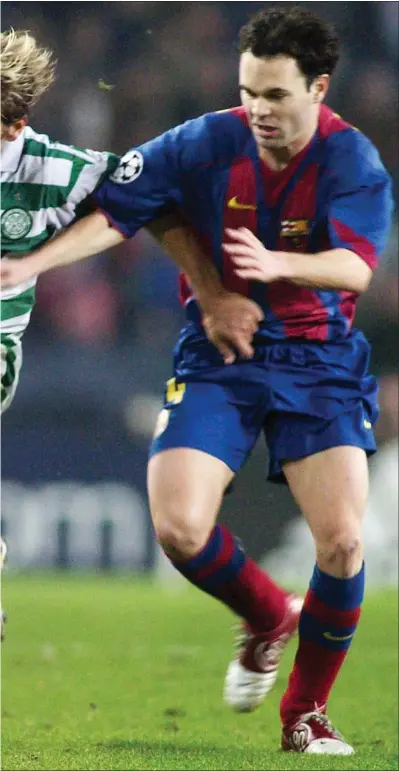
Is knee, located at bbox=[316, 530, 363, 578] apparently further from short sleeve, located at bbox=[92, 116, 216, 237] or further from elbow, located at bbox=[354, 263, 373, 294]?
short sleeve, located at bbox=[92, 116, 216, 237]

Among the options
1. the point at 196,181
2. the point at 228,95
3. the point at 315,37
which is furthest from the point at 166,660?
the point at 228,95

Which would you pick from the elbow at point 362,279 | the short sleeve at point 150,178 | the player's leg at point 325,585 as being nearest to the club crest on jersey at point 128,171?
the short sleeve at point 150,178

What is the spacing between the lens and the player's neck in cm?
402

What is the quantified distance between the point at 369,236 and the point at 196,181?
569mm

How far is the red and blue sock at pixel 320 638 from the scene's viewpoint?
13.3ft

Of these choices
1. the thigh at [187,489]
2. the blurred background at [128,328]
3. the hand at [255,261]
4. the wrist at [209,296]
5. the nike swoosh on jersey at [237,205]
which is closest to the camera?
the hand at [255,261]

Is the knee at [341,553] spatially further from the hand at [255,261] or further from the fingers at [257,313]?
the hand at [255,261]

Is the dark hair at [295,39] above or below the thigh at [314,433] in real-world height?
above

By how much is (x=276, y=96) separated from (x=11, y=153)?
747 millimetres

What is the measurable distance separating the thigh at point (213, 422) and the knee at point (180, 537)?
218mm

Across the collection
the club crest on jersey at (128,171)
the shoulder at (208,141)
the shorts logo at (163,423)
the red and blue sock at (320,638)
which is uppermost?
the shoulder at (208,141)

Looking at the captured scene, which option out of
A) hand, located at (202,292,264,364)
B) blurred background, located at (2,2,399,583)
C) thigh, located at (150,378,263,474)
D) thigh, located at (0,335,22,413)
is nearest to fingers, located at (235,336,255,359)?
A: hand, located at (202,292,264,364)

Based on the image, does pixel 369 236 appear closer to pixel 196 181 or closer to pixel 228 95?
pixel 196 181

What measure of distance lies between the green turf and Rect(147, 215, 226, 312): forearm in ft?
4.42
